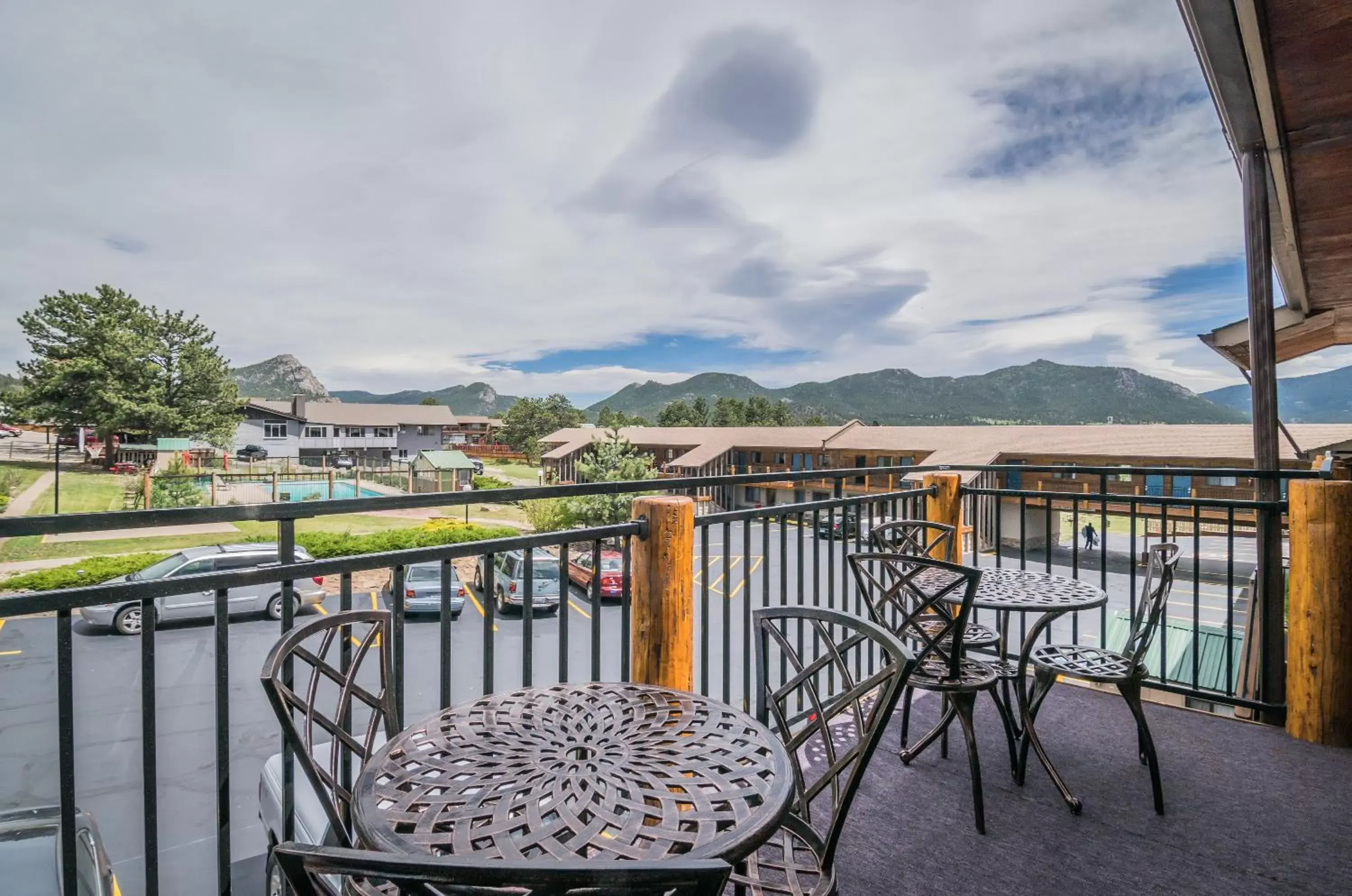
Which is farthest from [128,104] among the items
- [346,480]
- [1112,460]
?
[1112,460]

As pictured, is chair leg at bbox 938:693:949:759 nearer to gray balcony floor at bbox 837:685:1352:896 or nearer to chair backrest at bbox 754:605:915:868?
gray balcony floor at bbox 837:685:1352:896

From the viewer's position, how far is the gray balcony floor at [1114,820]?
65.7 inches

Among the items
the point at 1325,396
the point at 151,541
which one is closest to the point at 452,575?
the point at 151,541

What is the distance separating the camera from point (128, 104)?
36.8 meters

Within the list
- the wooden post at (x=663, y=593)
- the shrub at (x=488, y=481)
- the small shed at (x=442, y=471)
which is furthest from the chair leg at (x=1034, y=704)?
the shrub at (x=488, y=481)

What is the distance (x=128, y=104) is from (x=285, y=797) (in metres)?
51.8

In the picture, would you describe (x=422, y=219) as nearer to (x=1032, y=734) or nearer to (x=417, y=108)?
(x=417, y=108)

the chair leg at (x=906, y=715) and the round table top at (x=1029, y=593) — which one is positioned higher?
the round table top at (x=1029, y=593)

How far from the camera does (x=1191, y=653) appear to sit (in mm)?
6129

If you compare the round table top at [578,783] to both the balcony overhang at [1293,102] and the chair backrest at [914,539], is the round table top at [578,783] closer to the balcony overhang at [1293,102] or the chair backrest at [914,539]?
the chair backrest at [914,539]

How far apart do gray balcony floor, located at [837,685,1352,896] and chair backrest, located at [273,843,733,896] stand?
4.64 ft

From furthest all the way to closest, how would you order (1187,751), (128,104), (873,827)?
(128,104) < (1187,751) < (873,827)

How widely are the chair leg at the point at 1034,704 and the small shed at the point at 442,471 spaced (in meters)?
32.3

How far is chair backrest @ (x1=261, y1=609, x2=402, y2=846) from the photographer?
101 cm
